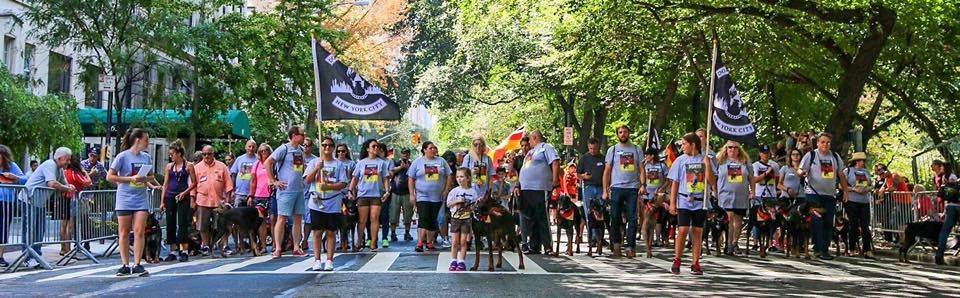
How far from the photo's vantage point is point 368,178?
1834cm

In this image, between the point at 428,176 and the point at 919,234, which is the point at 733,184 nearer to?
the point at 919,234

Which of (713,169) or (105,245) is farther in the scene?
(105,245)

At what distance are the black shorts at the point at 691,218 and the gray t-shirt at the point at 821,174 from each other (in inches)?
158

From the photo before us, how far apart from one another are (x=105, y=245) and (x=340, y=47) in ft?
67.0

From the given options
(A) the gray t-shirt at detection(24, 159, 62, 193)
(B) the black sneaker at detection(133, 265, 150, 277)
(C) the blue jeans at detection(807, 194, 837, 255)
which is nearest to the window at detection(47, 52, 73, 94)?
(A) the gray t-shirt at detection(24, 159, 62, 193)

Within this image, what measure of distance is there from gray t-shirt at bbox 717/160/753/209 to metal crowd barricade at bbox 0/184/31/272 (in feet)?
28.9

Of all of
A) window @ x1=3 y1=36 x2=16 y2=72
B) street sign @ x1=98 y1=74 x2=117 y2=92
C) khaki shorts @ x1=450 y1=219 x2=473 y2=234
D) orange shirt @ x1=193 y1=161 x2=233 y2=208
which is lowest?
khaki shorts @ x1=450 y1=219 x2=473 y2=234

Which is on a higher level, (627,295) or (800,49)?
(800,49)

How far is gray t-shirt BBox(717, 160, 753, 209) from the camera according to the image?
16.7 m

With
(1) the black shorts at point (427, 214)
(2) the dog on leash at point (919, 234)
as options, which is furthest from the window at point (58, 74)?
(2) the dog on leash at point (919, 234)

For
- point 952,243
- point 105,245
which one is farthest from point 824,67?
point 105,245

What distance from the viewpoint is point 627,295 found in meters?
10.8

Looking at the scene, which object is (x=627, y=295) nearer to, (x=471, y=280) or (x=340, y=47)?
(x=471, y=280)

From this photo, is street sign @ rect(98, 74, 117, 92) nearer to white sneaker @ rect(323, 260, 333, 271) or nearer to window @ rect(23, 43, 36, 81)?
window @ rect(23, 43, 36, 81)
